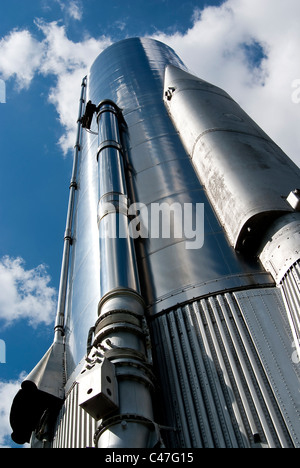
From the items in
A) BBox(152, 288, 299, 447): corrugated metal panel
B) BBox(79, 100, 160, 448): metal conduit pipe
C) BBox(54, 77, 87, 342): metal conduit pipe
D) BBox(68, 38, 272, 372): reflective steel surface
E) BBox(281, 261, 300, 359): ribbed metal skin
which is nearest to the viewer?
BBox(79, 100, 160, 448): metal conduit pipe

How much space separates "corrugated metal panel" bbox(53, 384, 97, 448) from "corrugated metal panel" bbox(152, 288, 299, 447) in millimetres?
1381

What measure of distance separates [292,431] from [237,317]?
7.19ft

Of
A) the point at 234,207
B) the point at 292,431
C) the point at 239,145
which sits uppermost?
the point at 239,145

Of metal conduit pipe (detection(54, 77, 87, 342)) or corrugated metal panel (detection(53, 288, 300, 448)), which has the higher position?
metal conduit pipe (detection(54, 77, 87, 342))

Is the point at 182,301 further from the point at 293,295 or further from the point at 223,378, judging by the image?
the point at 293,295

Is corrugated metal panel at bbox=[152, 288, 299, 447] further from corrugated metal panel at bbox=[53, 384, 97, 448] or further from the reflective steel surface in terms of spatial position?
corrugated metal panel at bbox=[53, 384, 97, 448]

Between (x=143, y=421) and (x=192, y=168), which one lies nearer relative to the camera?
(x=143, y=421)

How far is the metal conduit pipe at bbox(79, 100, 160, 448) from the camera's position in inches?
246

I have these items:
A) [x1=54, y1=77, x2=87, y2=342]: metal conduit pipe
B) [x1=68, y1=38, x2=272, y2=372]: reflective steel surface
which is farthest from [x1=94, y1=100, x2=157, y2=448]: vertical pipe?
[x1=54, y1=77, x2=87, y2=342]: metal conduit pipe

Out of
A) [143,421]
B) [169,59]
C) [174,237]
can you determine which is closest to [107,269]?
[174,237]

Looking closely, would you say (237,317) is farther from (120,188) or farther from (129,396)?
(120,188)

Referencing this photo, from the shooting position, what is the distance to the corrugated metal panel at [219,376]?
6517mm

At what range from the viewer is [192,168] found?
12.3 metres

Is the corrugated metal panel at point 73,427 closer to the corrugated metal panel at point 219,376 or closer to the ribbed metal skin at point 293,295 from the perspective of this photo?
the corrugated metal panel at point 219,376
